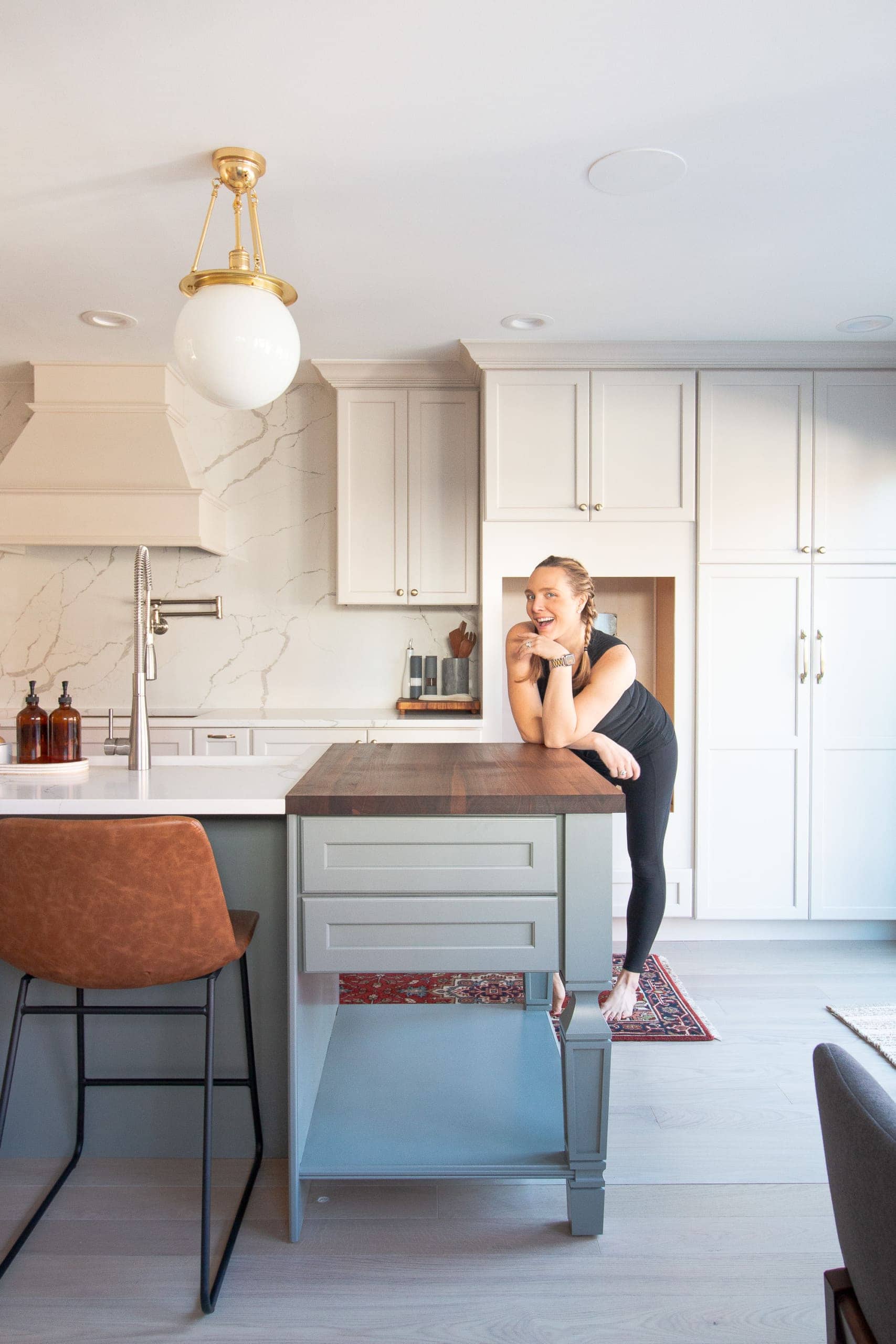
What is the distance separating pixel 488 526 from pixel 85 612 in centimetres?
201

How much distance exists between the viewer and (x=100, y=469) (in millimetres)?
3645

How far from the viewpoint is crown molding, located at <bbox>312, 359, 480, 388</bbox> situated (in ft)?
12.3

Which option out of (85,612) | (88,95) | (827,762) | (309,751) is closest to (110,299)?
(88,95)

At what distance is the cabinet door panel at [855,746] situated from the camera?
355 cm

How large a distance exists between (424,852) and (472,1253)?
0.80 m

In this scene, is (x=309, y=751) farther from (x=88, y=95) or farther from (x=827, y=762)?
(x=827, y=762)

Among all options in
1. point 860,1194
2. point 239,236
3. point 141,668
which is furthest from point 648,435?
point 860,1194

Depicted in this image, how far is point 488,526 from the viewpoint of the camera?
11.6 ft

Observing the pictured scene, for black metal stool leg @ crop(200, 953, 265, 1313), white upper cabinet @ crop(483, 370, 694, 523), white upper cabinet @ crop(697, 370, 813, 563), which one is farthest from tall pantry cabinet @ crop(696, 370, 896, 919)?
black metal stool leg @ crop(200, 953, 265, 1313)

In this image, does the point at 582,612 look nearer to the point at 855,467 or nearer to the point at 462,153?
the point at 462,153

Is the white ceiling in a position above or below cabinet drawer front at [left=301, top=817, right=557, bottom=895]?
above

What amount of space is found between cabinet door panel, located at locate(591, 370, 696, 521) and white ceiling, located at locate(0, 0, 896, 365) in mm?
303

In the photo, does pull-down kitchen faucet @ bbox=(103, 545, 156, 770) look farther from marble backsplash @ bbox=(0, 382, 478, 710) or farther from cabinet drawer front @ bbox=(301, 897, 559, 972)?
marble backsplash @ bbox=(0, 382, 478, 710)

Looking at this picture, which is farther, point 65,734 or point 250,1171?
point 65,734
